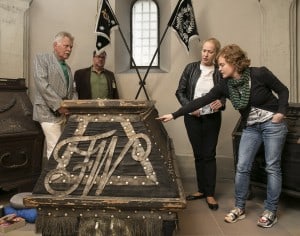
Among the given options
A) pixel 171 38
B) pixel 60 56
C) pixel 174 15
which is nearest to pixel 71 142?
pixel 60 56

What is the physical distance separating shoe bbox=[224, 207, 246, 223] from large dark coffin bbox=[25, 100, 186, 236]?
135 cm

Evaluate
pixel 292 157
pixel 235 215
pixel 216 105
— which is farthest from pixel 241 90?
pixel 235 215

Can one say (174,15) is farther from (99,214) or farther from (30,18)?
(99,214)

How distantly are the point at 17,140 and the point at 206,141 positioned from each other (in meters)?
2.02

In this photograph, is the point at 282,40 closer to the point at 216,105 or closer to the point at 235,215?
the point at 216,105

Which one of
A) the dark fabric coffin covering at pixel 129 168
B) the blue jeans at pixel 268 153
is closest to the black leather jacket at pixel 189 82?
the blue jeans at pixel 268 153

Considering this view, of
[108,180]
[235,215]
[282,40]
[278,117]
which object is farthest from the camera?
[282,40]

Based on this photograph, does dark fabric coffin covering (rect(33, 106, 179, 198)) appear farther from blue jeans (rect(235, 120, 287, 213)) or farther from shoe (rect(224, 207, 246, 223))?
shoe (rect(224, 207, 246, 223))

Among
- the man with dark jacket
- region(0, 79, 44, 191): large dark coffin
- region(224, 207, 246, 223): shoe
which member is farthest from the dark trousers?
region(0, 79, 44, 191): large dark coffin

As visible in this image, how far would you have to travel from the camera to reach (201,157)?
378 centimetres

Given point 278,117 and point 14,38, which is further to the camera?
point 14,38

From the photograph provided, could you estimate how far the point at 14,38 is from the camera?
491cm

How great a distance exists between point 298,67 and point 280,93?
219cm

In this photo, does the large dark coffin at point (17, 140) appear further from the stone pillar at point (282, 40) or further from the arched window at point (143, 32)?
the stone pillar at point (282, 40)
